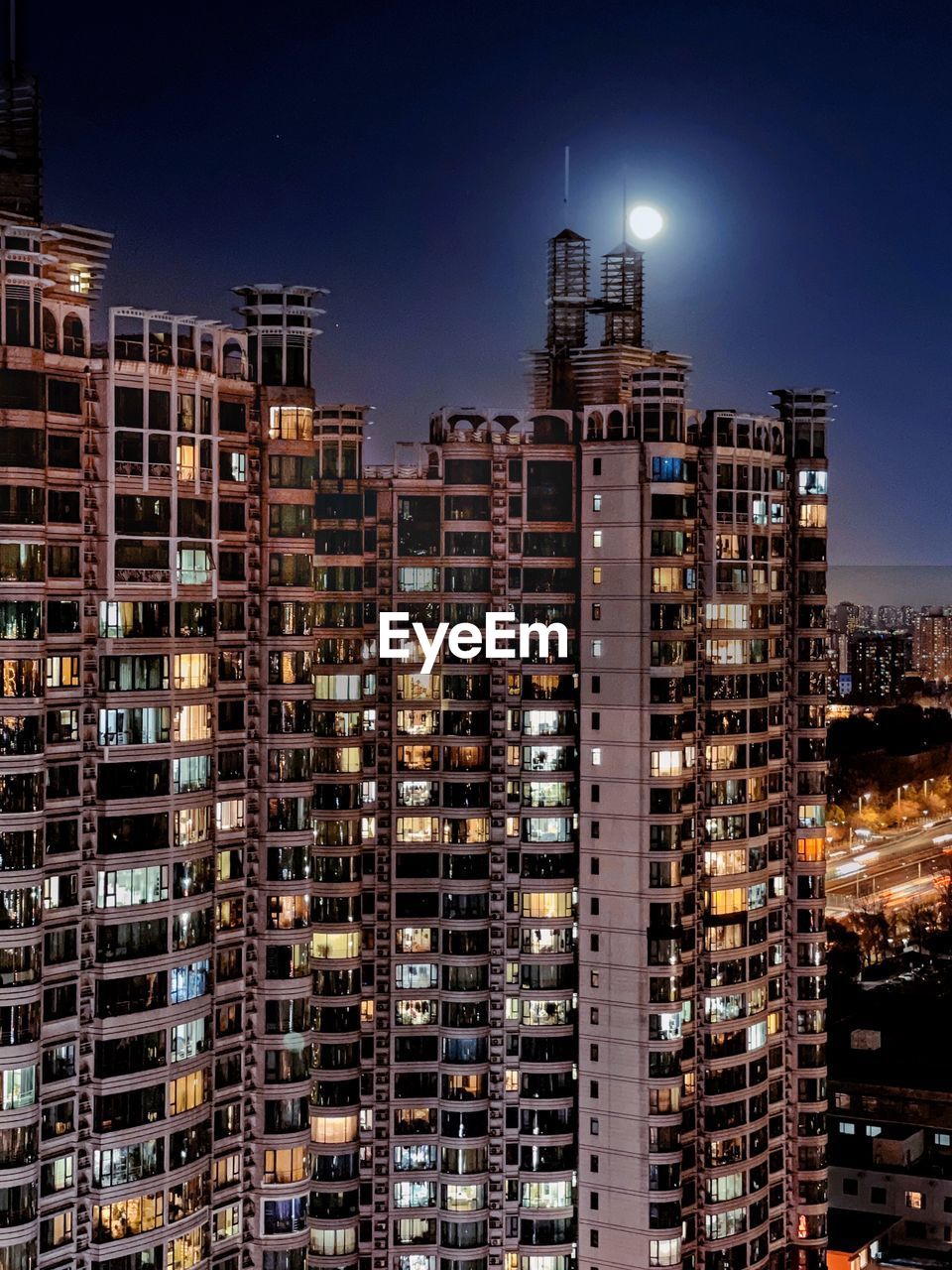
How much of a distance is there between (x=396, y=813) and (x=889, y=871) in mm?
72332

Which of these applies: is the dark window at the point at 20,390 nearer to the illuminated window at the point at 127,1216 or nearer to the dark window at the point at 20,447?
the dark window at the point at 20,447

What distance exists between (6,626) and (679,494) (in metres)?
15.9

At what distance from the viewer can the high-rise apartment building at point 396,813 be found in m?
28.3

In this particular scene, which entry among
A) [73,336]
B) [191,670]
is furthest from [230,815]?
[73,336]

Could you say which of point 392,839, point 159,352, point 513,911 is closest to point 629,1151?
point 513,911

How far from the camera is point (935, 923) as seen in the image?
3366 inches

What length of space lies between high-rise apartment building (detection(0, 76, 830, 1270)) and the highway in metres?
51.9

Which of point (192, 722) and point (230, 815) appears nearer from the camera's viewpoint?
point (192, 722)

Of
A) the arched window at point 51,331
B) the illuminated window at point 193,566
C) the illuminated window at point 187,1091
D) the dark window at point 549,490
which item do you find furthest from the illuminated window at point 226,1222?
the dark window at point 549,490

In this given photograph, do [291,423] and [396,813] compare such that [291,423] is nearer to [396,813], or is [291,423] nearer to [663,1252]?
[396,813]

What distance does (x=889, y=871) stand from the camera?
10350 cm

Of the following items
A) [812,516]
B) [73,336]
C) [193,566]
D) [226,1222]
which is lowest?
[226,1222]

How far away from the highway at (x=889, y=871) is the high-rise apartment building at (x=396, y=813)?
170 feet

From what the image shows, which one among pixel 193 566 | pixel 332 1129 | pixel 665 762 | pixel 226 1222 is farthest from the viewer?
pixel 665 762
